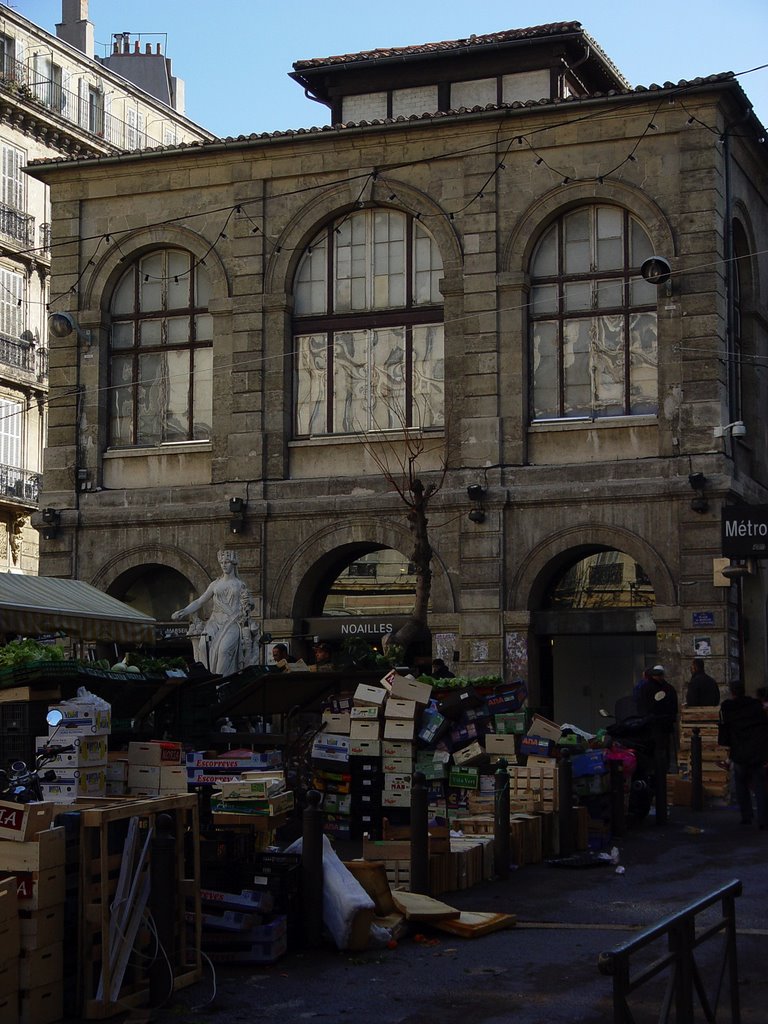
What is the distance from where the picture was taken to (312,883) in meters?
11.3

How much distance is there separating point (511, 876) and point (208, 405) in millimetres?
16358

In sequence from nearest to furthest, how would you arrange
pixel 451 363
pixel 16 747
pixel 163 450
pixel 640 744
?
pixel 16 747 → pixel 640 744 → pixel 451 363 → pixel 163 450

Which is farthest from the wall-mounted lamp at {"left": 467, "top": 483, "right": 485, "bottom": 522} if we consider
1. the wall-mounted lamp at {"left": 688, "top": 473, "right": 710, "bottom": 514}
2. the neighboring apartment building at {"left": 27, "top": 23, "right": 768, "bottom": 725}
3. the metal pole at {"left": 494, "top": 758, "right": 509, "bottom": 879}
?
the metal pole at {"left": 494, "top": 758, "right": 509, "bottom": 879}

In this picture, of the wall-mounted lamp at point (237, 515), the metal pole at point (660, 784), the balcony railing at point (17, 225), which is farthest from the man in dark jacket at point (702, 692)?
the balcony railing at point (17, 225)

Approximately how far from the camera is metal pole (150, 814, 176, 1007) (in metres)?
9.73

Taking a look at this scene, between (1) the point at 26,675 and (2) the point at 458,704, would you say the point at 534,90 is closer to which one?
(2) the point at 458,704

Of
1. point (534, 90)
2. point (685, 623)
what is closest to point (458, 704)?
point (685, 623)

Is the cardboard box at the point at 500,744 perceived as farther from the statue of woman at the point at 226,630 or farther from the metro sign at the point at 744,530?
the metro sign at the point at 744,530

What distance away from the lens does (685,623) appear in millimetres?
26344

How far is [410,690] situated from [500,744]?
130 cm

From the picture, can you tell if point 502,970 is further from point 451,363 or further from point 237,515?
point 237,515

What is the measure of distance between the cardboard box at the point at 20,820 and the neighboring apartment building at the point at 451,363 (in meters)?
18.2

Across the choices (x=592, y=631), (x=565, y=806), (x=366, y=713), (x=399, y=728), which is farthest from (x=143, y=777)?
(x=592, y=631)

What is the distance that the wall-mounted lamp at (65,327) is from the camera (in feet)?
99.6
